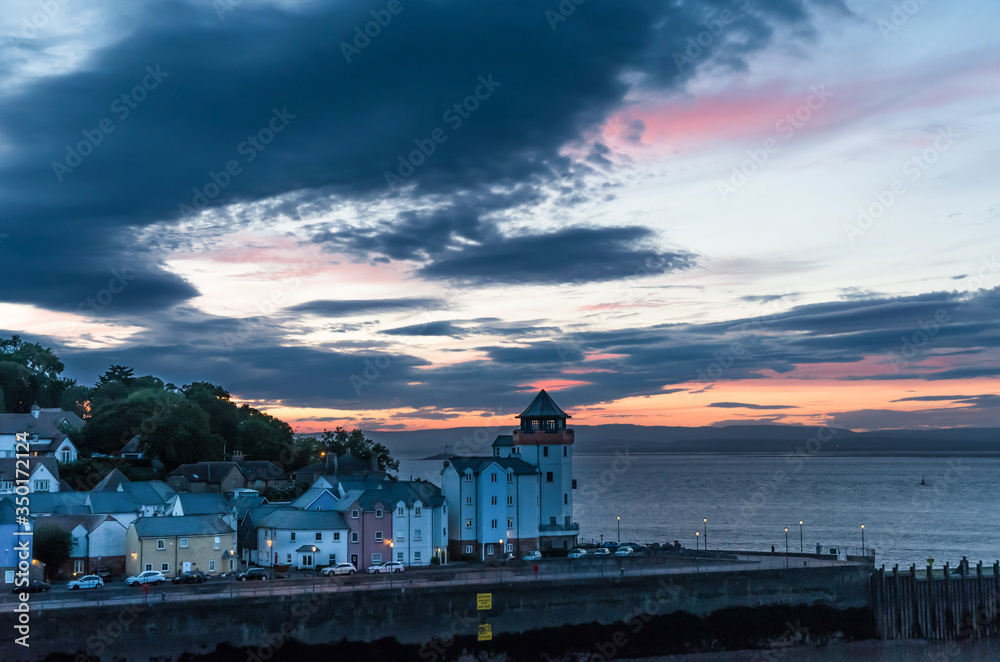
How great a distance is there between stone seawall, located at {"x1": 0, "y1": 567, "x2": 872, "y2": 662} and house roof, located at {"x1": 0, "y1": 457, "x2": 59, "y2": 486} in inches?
1508

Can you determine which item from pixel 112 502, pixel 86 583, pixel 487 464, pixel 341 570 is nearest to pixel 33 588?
pixel 86 583

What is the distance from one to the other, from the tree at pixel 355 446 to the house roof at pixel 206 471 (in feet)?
98.3

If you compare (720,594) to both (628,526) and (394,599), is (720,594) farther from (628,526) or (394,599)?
(628,526)

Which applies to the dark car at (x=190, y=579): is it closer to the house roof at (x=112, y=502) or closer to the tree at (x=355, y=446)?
the house roof at (x=112, y=502)

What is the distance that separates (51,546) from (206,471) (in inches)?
1578

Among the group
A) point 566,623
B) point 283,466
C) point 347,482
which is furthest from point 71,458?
point 566,623

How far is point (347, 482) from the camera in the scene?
81.6 m

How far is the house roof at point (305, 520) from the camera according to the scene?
6938cm

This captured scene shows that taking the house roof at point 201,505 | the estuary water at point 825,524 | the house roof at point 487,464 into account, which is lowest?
the estuary water at point 825,524

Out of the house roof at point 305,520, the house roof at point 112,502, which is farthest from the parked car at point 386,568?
the house roof at point 112,502

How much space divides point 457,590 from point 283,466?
78377 millimetres

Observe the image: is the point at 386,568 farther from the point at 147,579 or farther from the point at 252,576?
the point at 147,579

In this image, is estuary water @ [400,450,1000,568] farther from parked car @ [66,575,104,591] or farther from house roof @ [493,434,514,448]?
parked car @ [66,575,104,591]

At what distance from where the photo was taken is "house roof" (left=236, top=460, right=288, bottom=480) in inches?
4258
